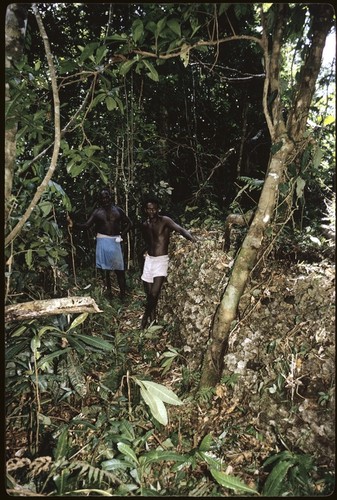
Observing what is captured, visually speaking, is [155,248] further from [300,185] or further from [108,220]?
[300,185]

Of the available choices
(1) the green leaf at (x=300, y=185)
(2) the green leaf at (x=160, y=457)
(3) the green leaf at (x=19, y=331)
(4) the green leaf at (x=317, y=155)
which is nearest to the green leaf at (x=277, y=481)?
(2) the green leaf at (x=160, y=457)

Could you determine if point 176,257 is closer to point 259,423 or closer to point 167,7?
point 259,423

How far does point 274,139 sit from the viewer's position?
9.27 feet

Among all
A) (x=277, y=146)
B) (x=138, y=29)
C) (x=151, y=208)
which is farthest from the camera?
(x=151, y=208)

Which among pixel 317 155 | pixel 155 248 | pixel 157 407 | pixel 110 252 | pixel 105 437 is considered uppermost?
pixel 317 155

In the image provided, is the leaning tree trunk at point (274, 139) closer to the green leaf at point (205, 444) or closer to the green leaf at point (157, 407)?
the green leaf at point (205, 444)

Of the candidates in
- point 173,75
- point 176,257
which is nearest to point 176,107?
point 173,75

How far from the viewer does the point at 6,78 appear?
7.30 feet

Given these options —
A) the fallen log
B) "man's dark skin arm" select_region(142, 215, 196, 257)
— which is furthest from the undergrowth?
"man's dark skin arm" select_region(142, 215, 196, 257)

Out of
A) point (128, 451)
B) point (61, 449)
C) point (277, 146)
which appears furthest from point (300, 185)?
point (61, 449)

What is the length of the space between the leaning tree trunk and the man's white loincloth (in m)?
1.51

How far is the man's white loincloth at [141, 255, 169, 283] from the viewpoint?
4371 millimetres

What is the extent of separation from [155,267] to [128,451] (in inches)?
94.3

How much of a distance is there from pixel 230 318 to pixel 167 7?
2507mm
